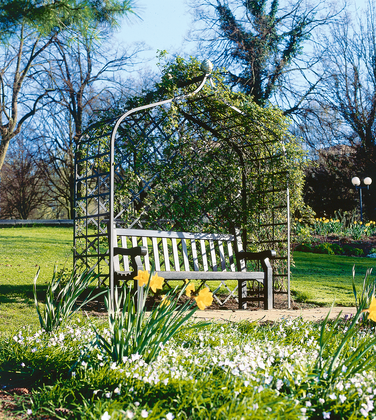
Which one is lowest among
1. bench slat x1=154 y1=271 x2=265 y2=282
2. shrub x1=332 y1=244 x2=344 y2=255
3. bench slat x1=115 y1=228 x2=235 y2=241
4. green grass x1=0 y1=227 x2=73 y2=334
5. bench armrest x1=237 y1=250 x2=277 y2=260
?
shrub x1=332 y1=244 x2=344 y2=255

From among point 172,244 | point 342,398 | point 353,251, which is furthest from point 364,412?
point 353,251

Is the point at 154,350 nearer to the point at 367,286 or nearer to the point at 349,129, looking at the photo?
the point at 367,286

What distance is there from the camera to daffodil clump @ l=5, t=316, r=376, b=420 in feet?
5.52

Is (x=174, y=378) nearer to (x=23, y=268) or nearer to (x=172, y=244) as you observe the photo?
(x=172, y=244)

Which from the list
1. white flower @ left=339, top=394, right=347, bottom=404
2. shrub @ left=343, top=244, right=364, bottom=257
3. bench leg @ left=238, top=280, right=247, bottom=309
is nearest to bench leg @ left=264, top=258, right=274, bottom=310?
bench leg @ left=238, top=280, right=247, bottom=309

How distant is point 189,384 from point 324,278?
6722mm

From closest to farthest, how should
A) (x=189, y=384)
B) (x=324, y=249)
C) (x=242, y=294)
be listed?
1. (x=189, y=384)
2. (x=242, y=294)
3. (x=324, y=249)

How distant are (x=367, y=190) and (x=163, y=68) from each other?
15.5m

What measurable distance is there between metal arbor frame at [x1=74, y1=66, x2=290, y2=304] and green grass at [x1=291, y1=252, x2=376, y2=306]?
1.77 ft

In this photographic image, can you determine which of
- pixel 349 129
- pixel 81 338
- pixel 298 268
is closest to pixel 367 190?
pixel 349 129

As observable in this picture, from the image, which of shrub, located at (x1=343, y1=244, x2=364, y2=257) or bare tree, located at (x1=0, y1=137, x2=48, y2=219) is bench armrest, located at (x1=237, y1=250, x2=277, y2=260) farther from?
bare tree, located at (x1=0, y1=137, x2=48, y2=219)

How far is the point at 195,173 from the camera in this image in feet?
20.3

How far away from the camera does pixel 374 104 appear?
18.7 metres

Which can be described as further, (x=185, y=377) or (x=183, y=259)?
(x=183, y=259)
